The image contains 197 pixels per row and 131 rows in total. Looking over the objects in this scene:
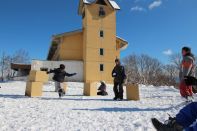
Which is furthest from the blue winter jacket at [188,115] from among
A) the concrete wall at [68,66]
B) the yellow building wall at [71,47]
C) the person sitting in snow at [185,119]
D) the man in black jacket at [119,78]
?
the yellow building wall at [71,47]

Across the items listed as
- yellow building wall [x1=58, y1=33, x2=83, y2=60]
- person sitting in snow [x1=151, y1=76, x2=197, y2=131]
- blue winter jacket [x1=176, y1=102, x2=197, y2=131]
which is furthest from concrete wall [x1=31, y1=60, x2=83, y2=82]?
blue winter jacket [x1=176, y1=102, x2=197, y2=131]

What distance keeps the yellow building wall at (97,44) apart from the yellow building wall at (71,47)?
128 cm

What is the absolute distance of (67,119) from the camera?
266 inches

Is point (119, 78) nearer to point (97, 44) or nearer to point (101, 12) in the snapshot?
point (97, 44)

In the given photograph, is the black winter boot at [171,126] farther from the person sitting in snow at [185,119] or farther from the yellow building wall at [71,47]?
Answer: the yellow building wall at [71,47]

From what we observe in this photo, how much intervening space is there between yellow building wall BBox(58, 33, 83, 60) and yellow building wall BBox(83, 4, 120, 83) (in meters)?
1.28

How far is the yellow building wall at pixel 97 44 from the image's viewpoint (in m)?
38.2

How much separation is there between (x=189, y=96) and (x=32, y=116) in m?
4.71

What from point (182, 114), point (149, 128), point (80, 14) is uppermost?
point (80, 14)

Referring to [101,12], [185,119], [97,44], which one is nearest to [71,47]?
[97,44]

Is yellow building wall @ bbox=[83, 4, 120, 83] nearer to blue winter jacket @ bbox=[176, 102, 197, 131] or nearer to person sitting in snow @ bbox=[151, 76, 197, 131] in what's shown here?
person sitting in snow @ bbox=[151, 76, 197, 131]

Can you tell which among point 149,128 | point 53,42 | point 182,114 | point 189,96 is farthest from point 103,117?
point 53,42

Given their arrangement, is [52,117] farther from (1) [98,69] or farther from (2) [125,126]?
(1) [98,69]

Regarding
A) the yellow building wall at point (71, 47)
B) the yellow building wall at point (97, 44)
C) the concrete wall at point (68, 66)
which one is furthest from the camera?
the yellow building wall at point (71, 47)
